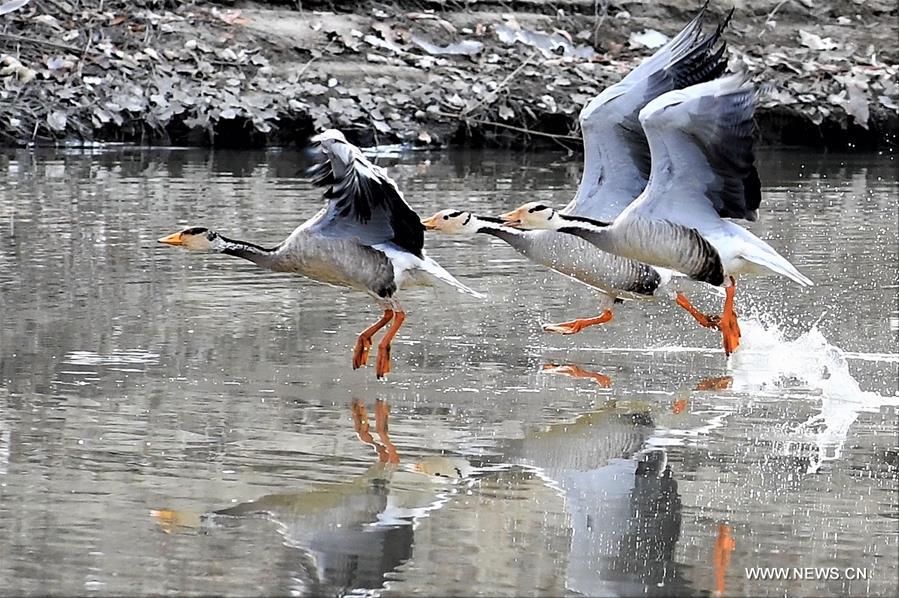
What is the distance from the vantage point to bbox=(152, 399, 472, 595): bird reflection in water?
5254 mm

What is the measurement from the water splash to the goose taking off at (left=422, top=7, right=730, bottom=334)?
0.68 meters

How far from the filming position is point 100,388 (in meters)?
7.81

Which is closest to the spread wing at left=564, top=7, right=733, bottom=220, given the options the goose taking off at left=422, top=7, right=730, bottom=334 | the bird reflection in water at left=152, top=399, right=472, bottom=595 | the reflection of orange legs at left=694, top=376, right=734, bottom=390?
the goose taking off at left=422, top=7, right=730, bottom=334

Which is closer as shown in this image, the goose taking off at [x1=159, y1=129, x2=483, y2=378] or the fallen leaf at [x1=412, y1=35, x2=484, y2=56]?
the goose taking off at [x1=159, y1=129, x2=483, y2=378]

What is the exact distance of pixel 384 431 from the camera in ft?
23.4

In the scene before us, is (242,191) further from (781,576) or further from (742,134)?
(781,576)

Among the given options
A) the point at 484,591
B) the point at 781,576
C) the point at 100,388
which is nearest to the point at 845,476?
the point at 781,576

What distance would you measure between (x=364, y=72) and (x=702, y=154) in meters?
12.1

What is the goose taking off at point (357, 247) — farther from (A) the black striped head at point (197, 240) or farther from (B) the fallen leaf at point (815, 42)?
(B) the fallen leaf at point (815, 42)

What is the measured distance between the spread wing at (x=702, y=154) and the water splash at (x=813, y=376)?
26.5 inches

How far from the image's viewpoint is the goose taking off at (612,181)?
9195mm

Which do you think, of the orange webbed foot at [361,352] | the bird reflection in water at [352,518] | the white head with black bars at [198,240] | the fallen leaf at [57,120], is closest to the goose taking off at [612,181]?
the orange webbed foot at [361,352]

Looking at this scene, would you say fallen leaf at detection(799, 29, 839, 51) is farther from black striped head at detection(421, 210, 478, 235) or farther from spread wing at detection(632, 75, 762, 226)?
black striped head at detection(421, 210, 478, 235)

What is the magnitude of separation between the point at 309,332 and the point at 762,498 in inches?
144
